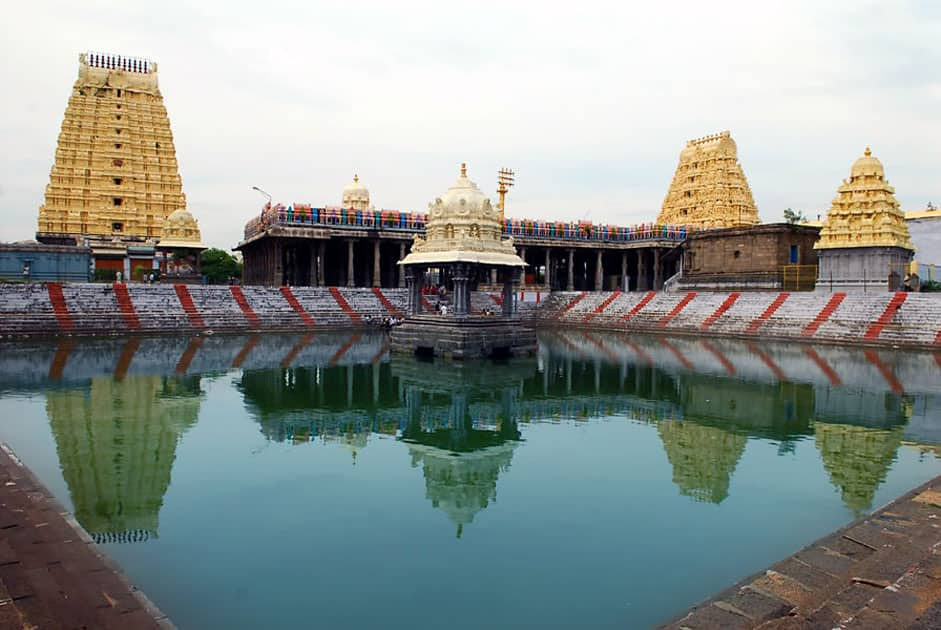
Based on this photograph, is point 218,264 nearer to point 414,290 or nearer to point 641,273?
point 641,273

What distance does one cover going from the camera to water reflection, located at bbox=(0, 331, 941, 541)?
8828 millimetres

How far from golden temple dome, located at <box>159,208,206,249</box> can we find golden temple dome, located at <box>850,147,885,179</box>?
3391 centimetres

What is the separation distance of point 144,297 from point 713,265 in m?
29.1

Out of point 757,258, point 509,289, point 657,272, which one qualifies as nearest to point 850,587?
point 509,289

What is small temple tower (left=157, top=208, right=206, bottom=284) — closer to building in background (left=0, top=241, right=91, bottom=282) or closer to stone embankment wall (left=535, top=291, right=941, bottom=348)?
building in background (left=0, top=241, right=91, bottom=282)

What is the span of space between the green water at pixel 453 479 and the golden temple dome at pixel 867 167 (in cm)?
1581

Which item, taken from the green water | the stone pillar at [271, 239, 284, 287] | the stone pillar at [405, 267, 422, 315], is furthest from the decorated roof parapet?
the green water

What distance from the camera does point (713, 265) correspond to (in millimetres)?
37500

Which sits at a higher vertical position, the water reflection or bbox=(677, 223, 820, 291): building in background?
bbox=(677, 223, 820, 291): building in background

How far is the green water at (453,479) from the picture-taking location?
5.73m

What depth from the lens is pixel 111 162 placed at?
4891 centimetres

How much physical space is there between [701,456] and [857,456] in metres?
2.32

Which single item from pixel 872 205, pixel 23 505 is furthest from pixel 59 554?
pixel 872 205

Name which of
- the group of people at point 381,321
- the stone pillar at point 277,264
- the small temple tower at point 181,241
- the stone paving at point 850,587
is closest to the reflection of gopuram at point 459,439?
the stone paving at point 850,587
